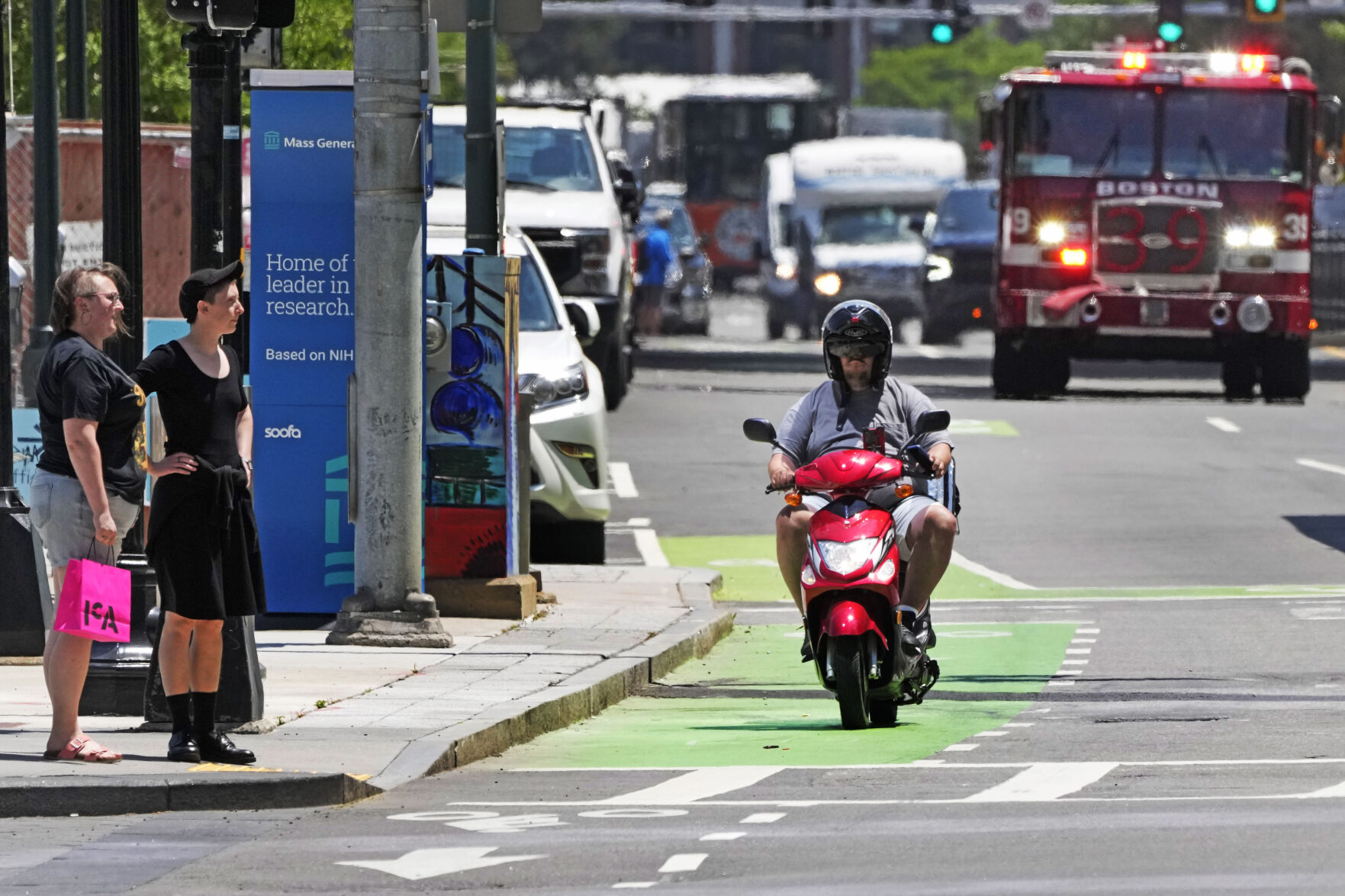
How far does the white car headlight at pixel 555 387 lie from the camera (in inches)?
619

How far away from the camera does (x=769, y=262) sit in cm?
4453

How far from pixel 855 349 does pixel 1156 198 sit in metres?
16.9

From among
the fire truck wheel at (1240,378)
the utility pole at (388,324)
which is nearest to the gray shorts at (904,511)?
the utility pole at (388,324)

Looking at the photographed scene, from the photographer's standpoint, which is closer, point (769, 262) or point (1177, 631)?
point (1177, 631)

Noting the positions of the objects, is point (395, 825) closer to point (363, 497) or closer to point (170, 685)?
point (170, 685)

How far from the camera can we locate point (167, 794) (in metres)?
8.77

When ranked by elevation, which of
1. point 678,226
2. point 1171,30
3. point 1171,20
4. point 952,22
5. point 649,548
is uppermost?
point 952,22

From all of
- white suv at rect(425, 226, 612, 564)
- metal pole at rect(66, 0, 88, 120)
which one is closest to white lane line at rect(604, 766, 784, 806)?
white suv at rect(425, 226, 612, 564)

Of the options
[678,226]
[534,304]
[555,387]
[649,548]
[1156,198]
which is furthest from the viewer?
[678,226]

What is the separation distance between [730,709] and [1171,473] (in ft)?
36.3

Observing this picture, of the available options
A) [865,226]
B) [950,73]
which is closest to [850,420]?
[865,226]

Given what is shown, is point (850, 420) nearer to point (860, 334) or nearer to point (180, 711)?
point (860, 334)

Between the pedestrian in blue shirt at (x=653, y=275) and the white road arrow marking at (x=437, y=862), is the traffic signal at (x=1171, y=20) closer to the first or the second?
the pedestrian in blue shirt at (x=653, y=275)

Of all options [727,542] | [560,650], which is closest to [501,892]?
[560,650]
